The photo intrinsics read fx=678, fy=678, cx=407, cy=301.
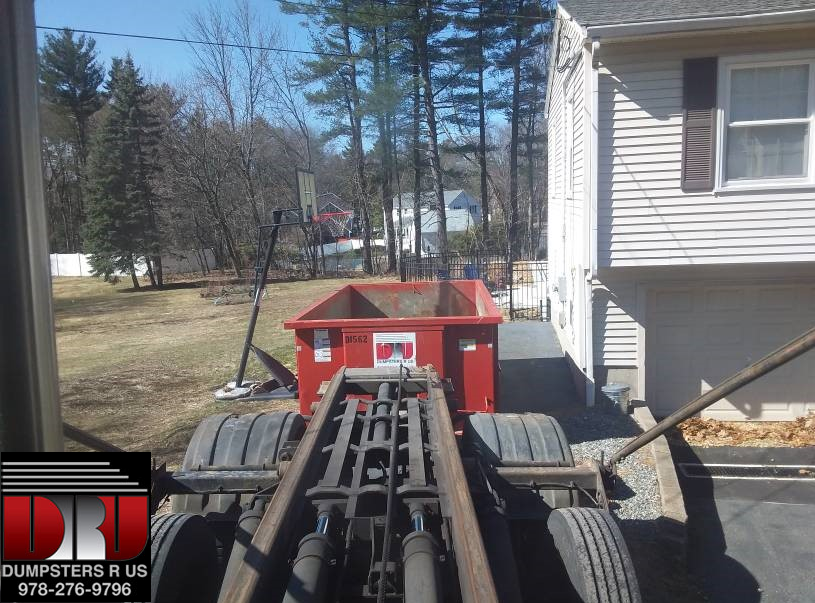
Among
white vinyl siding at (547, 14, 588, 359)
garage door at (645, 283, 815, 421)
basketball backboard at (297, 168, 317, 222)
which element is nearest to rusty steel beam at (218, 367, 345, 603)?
white vinyl siding at (547, 14, 588, 359)

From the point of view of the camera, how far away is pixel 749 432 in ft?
27.9

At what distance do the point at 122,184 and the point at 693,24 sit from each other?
30699mm

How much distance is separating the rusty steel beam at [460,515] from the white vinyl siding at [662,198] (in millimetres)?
4961

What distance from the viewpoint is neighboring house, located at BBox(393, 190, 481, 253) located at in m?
36.0

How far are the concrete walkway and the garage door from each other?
1.20 m

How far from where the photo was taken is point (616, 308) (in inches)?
340

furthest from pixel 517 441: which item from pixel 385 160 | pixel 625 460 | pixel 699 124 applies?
pixel 385 160

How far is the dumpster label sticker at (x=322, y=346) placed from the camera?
19.7ft

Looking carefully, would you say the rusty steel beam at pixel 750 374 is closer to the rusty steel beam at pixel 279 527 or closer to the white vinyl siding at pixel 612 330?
the rusty steel beam at pixel 279 527

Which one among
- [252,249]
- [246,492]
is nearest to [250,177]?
[252,249]

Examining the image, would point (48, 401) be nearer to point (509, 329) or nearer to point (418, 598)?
point (418, 598)

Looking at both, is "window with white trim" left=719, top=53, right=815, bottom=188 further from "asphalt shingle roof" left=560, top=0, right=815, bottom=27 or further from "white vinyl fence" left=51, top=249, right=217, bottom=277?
"white vinyl fence" left=51, top=249, right=217, bottom=277

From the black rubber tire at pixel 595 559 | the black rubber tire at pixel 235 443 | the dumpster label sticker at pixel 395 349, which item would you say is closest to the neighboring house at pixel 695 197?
the dumpster label sticker at pixel 395 349

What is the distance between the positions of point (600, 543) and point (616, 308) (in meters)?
6.08
